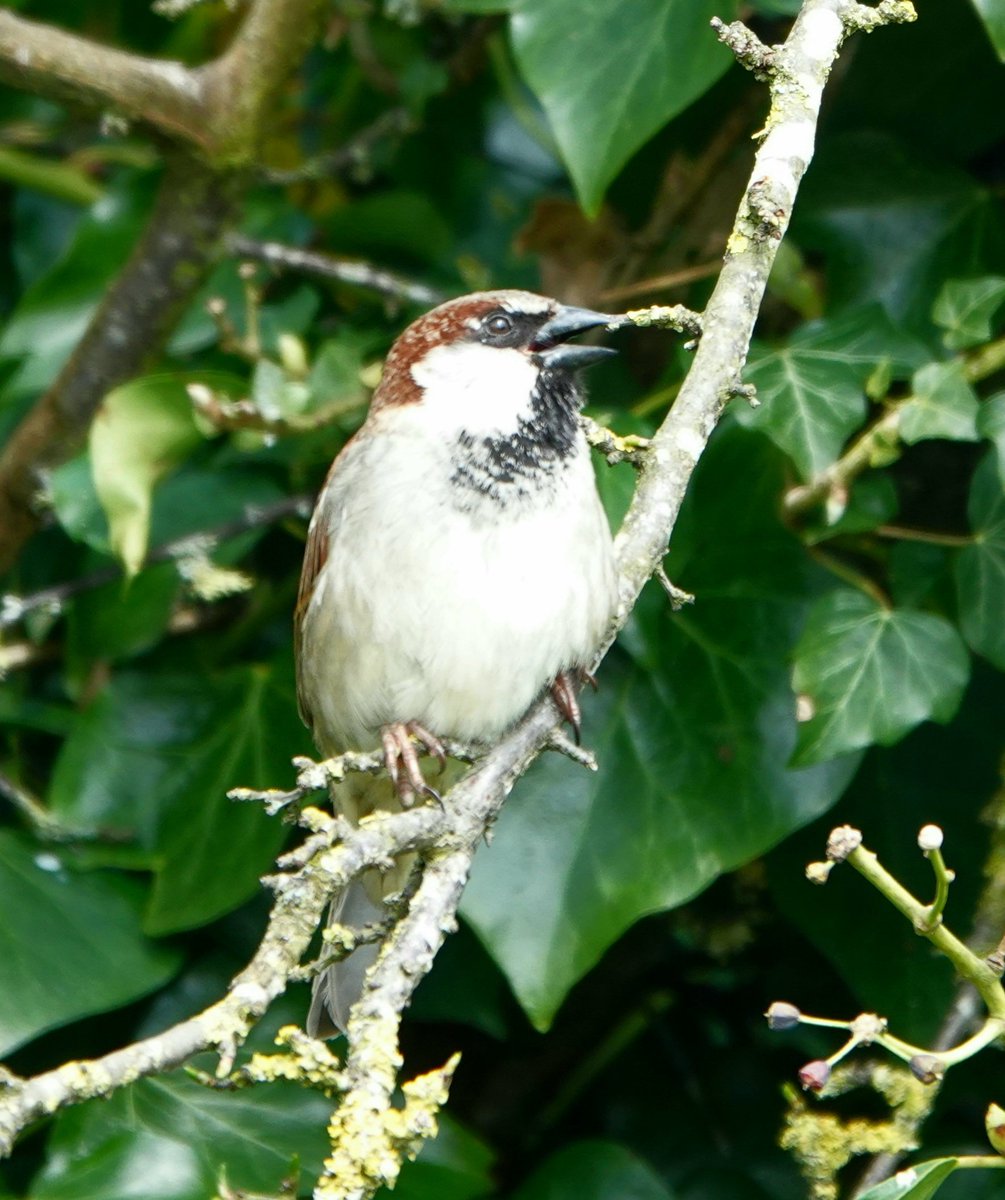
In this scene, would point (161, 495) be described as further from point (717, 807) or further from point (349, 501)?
point (717, 807)

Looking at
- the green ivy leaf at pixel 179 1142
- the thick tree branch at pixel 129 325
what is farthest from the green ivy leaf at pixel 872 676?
the thick tree branch at pixel 129 325

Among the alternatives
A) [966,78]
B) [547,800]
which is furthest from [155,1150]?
[966,78]

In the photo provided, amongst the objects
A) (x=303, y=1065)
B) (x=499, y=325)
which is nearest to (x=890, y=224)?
(x=499, y=325)

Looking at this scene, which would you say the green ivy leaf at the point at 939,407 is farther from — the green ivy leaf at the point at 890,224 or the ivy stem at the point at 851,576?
the green ivy leaf at the point at 890,224

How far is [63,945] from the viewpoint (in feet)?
8.00

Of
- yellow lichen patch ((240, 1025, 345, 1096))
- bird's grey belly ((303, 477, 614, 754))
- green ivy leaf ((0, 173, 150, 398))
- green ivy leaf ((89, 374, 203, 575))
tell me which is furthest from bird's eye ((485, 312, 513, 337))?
yellow lichen patch ((240, 1025, 345, 1096))

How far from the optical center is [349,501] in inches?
90.7

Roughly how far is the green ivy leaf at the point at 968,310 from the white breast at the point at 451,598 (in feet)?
1.85

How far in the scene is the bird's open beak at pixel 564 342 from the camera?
2312 mm

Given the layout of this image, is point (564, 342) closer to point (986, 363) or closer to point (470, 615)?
point (470, 615)

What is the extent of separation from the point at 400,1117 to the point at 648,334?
6.38 feet

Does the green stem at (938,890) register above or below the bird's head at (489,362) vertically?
below

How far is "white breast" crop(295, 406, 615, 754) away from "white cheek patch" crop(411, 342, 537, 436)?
0.20 feet

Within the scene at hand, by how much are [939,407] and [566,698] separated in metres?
0.66
